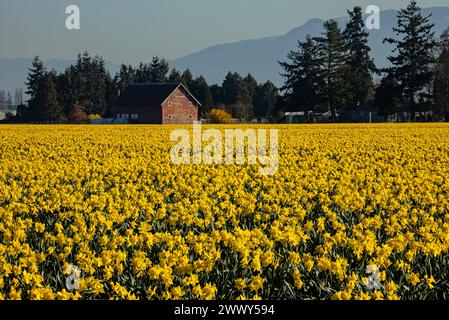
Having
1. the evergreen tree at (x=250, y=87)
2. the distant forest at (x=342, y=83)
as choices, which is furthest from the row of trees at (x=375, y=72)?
the evergreen tree at (x=250, y=87)

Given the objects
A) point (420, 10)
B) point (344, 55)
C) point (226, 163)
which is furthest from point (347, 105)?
point (226, 163)

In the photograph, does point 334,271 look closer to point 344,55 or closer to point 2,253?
point 2,253

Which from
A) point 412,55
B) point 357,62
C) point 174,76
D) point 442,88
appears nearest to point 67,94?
point 174,76

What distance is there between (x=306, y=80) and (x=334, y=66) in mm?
3798

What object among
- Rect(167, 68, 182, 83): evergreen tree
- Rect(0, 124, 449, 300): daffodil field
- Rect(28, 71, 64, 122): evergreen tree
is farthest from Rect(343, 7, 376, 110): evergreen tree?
Rect(0, 124, 449, 300): daffodil field

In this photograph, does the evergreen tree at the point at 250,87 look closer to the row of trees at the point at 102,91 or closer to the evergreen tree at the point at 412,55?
the row of trees at the point at 102,91

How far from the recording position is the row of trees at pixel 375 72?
235 feet

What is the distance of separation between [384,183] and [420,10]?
7247cm

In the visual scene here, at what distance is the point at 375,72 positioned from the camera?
89.1 metres

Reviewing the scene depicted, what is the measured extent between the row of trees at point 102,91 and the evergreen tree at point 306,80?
8.82m

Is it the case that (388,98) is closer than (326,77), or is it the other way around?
(388,98)

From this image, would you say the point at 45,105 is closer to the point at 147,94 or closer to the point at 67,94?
the point at 67,94

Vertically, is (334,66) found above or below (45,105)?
above

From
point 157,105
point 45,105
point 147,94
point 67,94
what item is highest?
point 67,94
